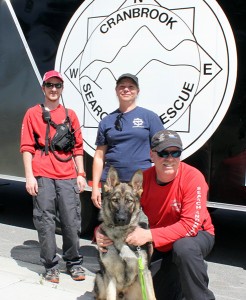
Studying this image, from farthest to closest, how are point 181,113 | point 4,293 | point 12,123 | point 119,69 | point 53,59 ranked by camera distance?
point 12,123
point 53,59
point 119,69
point 181,113
point 4,293

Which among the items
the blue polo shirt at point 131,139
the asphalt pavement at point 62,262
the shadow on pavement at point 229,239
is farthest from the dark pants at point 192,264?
the shadow on pavement at point 229,239

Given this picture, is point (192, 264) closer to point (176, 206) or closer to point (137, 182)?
point (176, 206)

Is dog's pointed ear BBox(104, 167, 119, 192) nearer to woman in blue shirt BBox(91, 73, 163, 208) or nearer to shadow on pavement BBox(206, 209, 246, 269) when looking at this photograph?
woman in blue shirt BBox(91, 73, 163, 208)

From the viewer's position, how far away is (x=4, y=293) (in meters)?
3.81

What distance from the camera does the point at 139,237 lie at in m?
3.13

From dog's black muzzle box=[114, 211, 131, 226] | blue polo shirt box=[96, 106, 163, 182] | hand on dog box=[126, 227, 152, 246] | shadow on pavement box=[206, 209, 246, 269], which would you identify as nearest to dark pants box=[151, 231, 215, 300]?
hand on dog box=[126, 227, 152, 246]

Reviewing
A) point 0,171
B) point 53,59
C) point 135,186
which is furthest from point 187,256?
point 0,171

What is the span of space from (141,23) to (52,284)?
2534 millimetres

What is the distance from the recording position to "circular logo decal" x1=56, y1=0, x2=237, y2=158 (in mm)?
4277

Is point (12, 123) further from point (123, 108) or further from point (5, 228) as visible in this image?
point (123, 108)

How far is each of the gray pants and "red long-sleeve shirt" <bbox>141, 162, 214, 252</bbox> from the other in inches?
45.2

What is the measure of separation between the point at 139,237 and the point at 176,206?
1.03 ft

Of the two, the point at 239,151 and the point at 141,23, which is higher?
the point at 141,23

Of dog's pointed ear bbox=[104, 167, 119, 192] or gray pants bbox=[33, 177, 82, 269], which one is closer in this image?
dog's pointed ear bbox=[104, 167, 119, 192]
